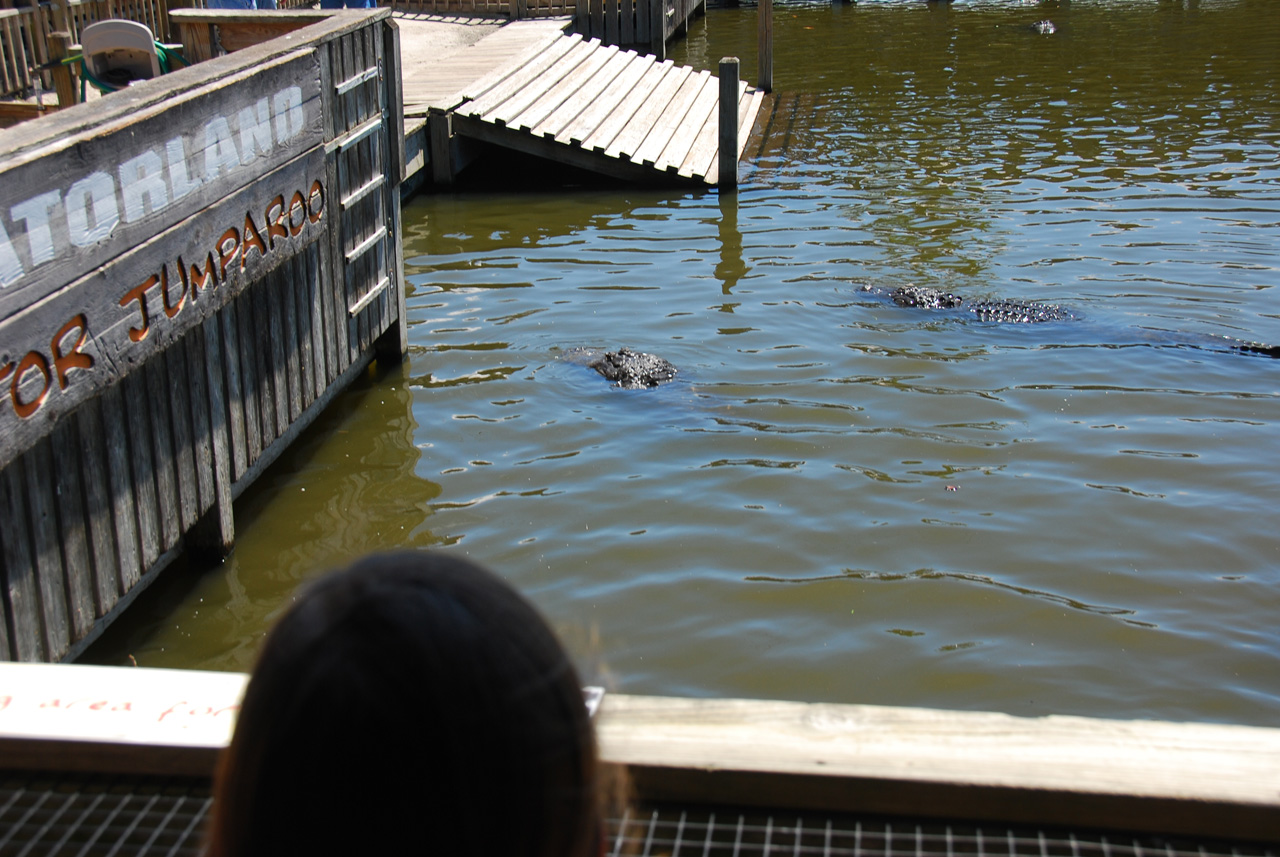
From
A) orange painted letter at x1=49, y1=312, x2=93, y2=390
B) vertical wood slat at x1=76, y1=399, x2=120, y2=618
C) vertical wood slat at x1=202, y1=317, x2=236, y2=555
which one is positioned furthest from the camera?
vertical wood slat at x1=202, y1=317, x2=236, y2=555

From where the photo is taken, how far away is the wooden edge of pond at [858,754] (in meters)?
1.57

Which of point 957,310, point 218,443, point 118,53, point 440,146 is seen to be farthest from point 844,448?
point 440,146

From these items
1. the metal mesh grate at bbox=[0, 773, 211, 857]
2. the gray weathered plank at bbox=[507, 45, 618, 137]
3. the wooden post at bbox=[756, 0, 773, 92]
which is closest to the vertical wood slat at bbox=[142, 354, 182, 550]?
the metal mesh grate at bbox=[0, 773, 211, 857]

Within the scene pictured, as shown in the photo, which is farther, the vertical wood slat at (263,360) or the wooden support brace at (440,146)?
the wooden support brace at (440,146)

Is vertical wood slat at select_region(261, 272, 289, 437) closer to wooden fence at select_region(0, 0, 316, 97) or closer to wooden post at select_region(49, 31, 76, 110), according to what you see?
wooden post at select_region(49, 31, 76, 110)

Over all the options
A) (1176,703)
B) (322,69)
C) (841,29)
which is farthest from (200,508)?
(841,29)

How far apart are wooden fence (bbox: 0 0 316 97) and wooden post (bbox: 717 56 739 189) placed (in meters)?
5.77

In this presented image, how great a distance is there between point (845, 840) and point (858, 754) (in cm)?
12

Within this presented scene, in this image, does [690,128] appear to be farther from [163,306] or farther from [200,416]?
[163,306]

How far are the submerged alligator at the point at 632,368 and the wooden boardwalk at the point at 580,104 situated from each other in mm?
5241

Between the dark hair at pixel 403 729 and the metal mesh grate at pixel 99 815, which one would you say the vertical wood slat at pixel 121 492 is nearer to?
the metal mesh grate at pixel 99 815

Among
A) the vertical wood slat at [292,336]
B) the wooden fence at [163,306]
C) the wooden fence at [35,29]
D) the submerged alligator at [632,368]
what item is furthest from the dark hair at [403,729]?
the wooden fence at [35,29]

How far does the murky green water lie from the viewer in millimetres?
5098

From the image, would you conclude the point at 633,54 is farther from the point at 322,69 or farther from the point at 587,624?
the point at 587,624
